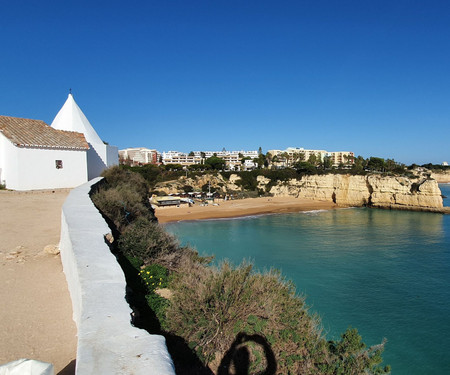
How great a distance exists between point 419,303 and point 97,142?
59.9ft

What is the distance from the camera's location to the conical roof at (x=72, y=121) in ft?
55.9

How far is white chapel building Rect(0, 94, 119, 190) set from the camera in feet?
40.8

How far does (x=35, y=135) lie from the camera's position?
532 inches

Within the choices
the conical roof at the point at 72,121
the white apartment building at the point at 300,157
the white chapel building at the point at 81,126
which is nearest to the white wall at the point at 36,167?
the white chapel building at the point at 81,126

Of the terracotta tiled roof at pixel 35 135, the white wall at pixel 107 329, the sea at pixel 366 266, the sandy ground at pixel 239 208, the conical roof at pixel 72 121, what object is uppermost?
the conical roof at pixel 72 121

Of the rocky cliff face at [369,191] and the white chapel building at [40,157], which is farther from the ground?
the white chapel building at [40,157]

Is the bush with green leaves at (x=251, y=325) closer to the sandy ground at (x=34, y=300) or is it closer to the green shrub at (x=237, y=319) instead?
the green shrub at (x=237, y=319)

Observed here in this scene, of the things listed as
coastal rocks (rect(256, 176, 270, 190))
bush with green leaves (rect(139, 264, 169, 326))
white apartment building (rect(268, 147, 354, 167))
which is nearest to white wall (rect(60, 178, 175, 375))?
bush with green leaves (rect(139, 264, 169, 326))

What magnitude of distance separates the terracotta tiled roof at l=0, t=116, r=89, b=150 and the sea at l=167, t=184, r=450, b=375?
7221mm

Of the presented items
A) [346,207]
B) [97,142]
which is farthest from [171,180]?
[97,142]

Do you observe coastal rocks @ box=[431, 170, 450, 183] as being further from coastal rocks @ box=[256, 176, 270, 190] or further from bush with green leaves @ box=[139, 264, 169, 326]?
bush with green leaves @ box=[139, 264, 169, 326]

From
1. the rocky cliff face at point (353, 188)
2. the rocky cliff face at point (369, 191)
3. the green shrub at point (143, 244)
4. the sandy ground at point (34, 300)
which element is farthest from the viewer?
the rocky cliff face at point (353, 188)

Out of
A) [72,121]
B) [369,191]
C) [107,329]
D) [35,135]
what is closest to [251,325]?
[107,329]

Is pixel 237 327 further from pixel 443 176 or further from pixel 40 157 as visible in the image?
pixel 443 176
